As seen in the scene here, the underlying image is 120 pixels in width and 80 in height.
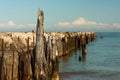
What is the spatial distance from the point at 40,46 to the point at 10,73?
2.57m

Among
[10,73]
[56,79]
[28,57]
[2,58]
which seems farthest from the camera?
[56,79]

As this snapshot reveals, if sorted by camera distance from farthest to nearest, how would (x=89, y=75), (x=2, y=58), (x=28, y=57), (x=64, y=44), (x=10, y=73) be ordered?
(x=64, y=44) → (x=89, y=75) → (x=28, y=57) → (x=10, y=73) → (x=2, y=58)

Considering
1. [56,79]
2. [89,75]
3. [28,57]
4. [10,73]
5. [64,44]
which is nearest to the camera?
[10,73]

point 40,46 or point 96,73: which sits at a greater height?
point 40,46

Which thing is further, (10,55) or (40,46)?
(40,46)

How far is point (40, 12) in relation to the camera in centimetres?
1883

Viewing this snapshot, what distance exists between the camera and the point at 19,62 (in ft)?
57.1

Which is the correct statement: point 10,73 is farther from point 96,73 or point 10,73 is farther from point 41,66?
point 96,73

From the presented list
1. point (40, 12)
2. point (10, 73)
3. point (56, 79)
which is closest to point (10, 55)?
point (10, 73)

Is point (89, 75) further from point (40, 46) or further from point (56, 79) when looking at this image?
point (40, 46)

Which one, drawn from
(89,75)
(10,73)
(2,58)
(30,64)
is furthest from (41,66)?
(89,75)

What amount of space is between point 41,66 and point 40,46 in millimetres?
1127

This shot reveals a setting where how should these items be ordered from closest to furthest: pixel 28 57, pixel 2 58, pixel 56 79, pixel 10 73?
pixel 2 58 → pixel 10 73 → pixel 28 57 → pixel 56 79

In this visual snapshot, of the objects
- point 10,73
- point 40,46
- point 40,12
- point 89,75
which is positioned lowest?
point 89,75
